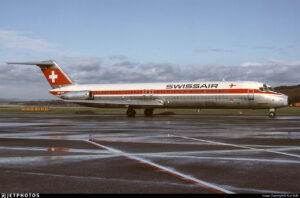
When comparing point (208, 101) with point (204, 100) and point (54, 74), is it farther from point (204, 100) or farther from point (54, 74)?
point (54, 74)

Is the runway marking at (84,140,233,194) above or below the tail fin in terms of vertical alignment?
below

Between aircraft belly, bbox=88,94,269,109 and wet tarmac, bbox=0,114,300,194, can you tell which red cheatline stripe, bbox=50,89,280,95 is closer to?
aircraft belly, bbox=88,94,269,109

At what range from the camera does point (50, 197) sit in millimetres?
5508

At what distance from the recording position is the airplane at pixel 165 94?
3172cm

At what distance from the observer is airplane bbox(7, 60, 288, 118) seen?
3172 centimetres

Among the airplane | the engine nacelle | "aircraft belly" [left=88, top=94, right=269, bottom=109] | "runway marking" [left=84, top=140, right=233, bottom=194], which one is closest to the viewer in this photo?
"runway marking" [left=84, top=140, right=233, bottom=194]

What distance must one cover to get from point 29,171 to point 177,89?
28.2 m

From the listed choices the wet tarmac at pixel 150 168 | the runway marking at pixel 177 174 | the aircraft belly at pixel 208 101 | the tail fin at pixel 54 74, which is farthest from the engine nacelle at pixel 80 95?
the runway marking at pixel 177 174

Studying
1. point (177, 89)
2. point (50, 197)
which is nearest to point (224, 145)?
point (50, 197)

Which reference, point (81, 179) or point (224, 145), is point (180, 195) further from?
point (224, 145)

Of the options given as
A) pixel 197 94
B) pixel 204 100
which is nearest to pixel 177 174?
pixel 204 100

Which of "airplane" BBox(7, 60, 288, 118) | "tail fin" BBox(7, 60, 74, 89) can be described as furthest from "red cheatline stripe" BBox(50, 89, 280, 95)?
"tail fin" BBox(7, 60, 74, 89)

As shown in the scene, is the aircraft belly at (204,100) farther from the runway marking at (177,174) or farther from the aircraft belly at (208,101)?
the runway marking at (177,174)

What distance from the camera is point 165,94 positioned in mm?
35500
